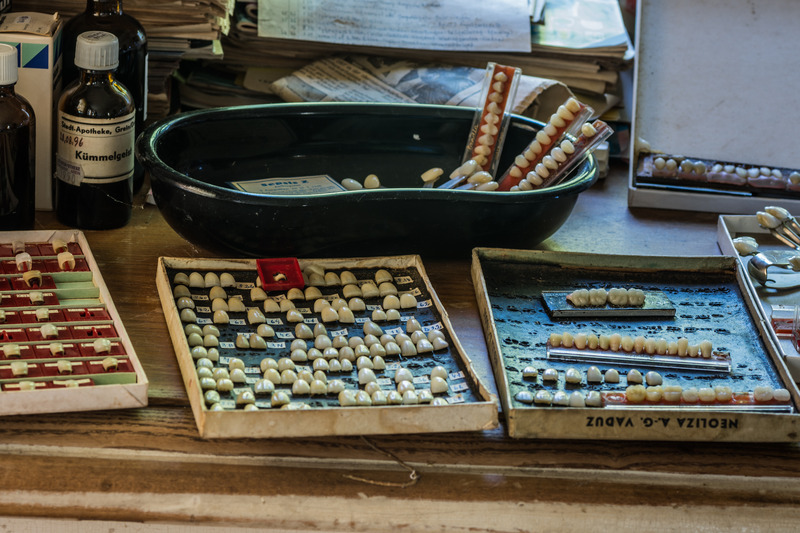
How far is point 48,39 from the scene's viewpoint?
0.99 metres

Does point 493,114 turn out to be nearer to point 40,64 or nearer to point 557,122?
point 557,122

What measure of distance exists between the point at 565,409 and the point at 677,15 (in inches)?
31.4

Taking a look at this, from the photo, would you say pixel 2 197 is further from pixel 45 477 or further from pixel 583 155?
pixel 583 155

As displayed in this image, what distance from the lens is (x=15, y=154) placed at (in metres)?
0.95

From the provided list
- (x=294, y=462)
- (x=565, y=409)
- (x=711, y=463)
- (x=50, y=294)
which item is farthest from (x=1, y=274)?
(x=711, y=463)

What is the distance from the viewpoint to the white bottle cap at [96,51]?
934mm

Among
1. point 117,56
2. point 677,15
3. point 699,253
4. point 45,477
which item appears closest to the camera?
point 45,477

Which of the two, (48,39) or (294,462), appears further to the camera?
(48,39)

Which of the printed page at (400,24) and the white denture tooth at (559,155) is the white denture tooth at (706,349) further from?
the printed page at (400,24)

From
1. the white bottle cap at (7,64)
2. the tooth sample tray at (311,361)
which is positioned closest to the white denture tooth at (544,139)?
the tooth sample tray at (311,361)

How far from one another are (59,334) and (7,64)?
10.8 inches

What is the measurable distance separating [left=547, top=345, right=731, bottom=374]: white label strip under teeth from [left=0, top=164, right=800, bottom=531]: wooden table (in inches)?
3.8

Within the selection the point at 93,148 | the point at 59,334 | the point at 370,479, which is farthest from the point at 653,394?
the point at 93,148

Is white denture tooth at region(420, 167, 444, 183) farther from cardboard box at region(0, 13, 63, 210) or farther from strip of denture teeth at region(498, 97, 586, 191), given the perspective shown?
cardboard box at region(0, 13, 63, 210)
